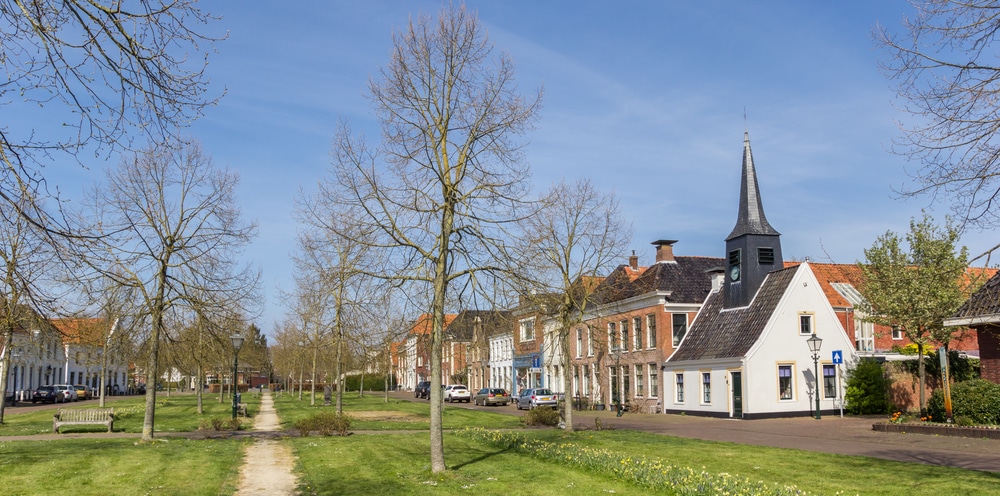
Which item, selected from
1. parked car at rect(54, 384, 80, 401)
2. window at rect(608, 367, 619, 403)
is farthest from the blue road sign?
parked car at rect(54, 384, 80, 401)

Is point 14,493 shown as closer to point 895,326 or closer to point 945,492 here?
point 945,492

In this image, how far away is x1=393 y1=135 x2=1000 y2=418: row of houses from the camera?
36594 millimetres

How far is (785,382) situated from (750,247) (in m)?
6.87

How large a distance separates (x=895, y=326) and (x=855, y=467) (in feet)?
76.9

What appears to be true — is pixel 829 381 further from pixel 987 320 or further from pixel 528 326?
pixel 987 320

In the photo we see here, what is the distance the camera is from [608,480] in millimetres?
13742

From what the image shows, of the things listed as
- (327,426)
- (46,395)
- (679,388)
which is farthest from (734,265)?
(46,395)

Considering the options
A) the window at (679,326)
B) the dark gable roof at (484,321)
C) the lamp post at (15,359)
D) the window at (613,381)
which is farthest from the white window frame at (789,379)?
the lamp post at (15,359)

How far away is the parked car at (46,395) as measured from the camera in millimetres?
60797

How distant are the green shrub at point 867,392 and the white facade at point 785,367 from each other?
0.58 meters

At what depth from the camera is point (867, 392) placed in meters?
36.9

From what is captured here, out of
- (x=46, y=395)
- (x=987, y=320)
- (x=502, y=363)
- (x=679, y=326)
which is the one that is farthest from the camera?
(x=502, y=363)

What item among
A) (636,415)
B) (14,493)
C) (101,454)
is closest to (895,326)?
(636,415)

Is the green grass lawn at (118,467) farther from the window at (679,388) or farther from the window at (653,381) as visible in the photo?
the window at (653,381)
